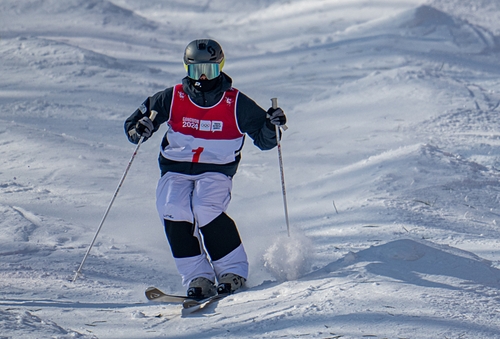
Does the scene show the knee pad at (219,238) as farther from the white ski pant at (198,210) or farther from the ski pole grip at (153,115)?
the ski pole grip at (153,115)

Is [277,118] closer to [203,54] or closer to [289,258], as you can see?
[203,54]

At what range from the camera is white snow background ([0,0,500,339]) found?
10.6 ft

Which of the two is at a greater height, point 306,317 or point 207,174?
point 207,174

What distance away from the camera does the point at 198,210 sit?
13.3 ft

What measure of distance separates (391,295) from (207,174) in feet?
4.91

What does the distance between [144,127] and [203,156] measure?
0.42 metres

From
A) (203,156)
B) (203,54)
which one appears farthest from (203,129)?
(203,54)

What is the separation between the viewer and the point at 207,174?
4.24 metres

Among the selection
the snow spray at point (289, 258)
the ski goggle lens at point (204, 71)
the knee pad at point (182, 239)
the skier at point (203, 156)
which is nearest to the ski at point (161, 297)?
the skier at point (203, 156)

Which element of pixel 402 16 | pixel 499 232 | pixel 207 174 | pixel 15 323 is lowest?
pixel 499 232

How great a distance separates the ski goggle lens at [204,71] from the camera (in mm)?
4199

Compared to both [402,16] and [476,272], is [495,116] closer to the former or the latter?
[476,272]

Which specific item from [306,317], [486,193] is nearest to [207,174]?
[306,317]

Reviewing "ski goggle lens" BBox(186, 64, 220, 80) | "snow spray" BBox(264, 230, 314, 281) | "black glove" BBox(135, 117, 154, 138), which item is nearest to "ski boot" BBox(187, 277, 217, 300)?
"snow spray" BBox(264, 230, 314, 281)
